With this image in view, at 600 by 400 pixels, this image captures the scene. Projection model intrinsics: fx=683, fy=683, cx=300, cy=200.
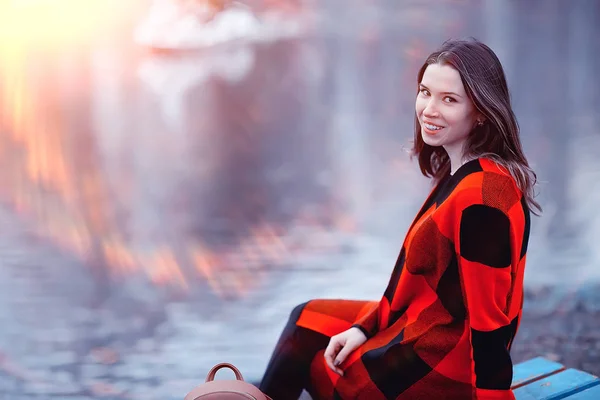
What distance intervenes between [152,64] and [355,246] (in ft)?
5.33

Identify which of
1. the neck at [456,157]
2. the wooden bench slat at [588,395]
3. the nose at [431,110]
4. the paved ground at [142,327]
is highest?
the nose at [431,110]

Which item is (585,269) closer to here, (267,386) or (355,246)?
(355,246)

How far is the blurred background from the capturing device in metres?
3.85

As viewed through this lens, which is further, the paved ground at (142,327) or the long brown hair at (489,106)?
the paved ground at (142,327)

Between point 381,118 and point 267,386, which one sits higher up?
point 381,118

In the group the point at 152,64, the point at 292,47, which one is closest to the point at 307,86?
the point at 292,47

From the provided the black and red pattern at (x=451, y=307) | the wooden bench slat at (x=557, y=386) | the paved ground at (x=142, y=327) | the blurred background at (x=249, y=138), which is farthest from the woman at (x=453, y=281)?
the blurred background at (x=249, y=138)

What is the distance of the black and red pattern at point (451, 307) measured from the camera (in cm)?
130

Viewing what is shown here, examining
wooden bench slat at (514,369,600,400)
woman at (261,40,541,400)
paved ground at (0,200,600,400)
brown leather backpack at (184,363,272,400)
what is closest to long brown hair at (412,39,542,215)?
woman at (261,40,541,400)

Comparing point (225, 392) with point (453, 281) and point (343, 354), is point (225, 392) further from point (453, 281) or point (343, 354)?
point (453, 281)

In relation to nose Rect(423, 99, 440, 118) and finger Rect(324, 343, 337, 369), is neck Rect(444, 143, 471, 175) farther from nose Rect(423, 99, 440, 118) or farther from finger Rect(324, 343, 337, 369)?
finger Rect(324, 343, 337, 369)

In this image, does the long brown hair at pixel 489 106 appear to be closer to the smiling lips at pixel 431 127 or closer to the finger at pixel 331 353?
the smiling lips at pixel 431 127

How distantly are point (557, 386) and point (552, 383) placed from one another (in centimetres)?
2

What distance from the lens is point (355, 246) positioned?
162 inches
